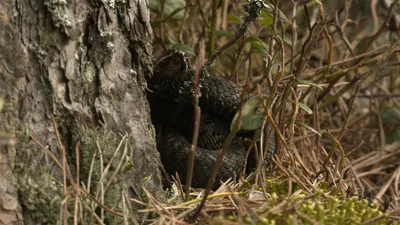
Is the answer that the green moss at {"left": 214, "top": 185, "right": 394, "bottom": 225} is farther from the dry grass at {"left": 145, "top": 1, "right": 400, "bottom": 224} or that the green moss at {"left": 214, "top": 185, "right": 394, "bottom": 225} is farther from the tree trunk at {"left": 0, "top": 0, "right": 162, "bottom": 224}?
the tree trunk at {"left": 0, "top": 0, "right": 162, "bottom": 224}

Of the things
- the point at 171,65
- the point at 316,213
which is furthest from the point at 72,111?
the point at 316,213

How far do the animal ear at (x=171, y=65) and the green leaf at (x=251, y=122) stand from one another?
0.24 meters

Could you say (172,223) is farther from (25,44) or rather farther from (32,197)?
(25,44)

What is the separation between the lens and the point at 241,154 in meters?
1.74

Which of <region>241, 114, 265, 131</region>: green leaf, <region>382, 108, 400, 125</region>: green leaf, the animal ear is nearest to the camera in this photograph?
<region>241, 114, 265, 131</region>: green leaf

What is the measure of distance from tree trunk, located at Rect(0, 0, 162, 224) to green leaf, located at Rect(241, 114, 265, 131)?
243 millimetres

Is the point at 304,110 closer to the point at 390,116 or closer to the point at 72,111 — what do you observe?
the point at 390,116

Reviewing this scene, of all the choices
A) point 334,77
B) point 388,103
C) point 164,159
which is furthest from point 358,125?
point 164,159

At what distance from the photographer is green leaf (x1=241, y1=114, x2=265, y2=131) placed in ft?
5.02

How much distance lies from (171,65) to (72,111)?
38 cm

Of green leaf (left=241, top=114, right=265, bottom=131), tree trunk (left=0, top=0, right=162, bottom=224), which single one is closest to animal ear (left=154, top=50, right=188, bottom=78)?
tree trunk (left=0, top=0, right=162, bottom=224)

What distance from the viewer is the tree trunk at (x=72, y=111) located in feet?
4.18

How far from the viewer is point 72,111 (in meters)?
1.36

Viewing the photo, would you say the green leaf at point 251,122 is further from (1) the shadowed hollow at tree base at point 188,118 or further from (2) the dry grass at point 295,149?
(1) the shadowed hollow at tree base at point 188,118
